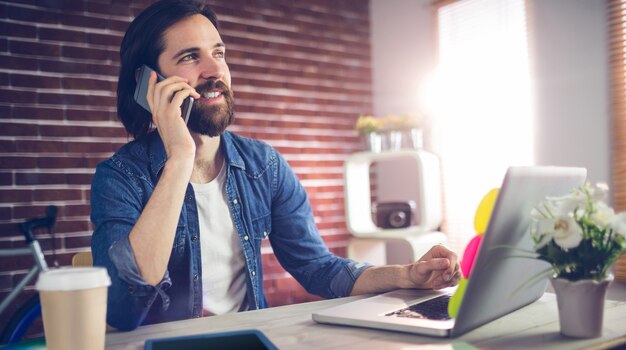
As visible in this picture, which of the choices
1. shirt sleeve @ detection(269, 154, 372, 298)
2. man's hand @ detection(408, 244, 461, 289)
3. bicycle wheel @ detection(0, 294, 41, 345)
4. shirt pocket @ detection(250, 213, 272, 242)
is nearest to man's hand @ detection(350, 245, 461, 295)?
man's hand @ detection(408, 244, 461, 289)

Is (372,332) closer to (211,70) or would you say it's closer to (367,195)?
(211,70)

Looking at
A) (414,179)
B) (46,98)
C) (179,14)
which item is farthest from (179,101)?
(414,179)

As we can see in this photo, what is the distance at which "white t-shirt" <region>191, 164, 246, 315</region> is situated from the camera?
5.14ft

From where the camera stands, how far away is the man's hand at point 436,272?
1268mm

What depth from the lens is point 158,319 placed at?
146 cm

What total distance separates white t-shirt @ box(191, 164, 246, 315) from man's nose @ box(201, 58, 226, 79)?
30 centimetres

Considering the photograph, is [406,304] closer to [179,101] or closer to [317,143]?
[179,101]

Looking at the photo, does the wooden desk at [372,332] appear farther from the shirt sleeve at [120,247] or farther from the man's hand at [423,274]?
the man's hand at [423,274]

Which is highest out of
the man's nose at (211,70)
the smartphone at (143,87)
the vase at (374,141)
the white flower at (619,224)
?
the man's nose at (211,70)

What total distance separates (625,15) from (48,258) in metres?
3.18

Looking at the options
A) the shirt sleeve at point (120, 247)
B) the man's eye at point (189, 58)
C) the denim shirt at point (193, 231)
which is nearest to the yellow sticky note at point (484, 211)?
the denim shirt at point (193, 231)

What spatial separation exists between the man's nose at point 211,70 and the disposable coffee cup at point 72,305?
3.18ft

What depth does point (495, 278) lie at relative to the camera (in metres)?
0.93

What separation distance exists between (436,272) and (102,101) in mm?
2496
